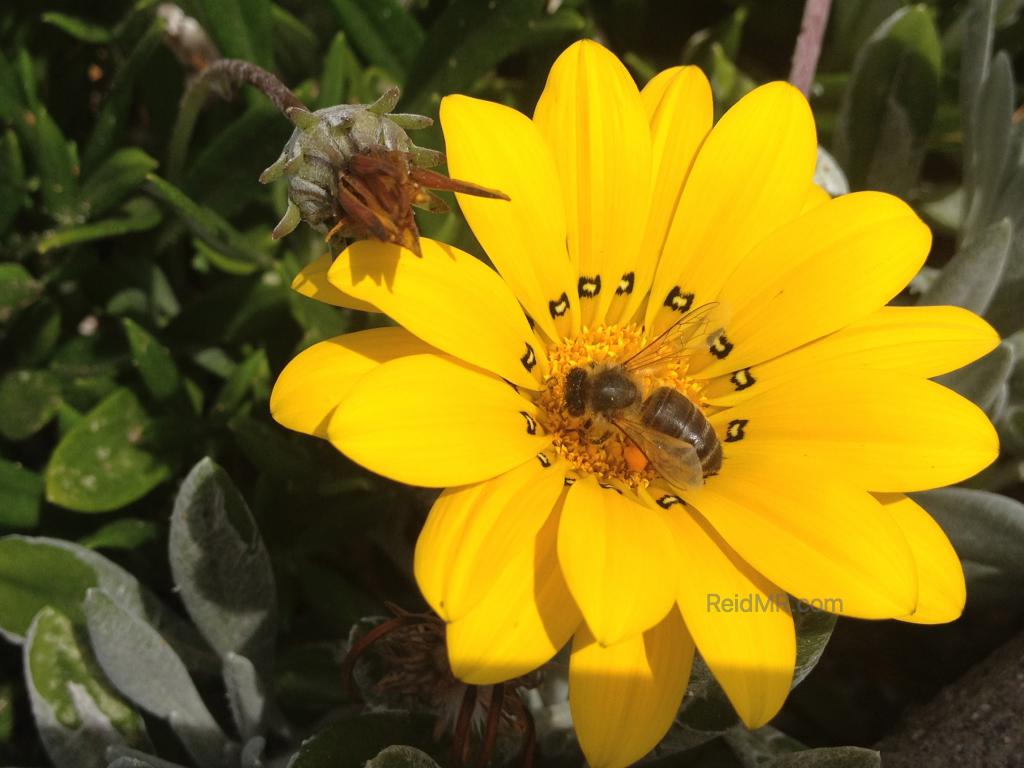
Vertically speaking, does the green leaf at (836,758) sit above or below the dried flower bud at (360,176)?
below

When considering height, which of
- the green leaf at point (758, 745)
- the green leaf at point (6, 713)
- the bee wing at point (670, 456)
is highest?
the bee wing at point (670, 456)

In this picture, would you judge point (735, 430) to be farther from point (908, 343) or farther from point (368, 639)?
point (368, 639)

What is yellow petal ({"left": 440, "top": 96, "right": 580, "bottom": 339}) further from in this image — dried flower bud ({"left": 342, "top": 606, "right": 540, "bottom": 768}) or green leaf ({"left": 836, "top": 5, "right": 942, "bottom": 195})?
green leaf ({"left": 836, "top": 5, "right": 942, "bottom": 195})

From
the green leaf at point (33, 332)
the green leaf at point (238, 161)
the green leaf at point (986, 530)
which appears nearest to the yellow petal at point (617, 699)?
the green leaf at point (986, 530)

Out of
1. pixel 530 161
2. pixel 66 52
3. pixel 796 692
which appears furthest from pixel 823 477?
pixel 66 52

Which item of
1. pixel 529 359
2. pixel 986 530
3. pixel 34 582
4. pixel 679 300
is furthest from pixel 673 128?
pixel 34 582

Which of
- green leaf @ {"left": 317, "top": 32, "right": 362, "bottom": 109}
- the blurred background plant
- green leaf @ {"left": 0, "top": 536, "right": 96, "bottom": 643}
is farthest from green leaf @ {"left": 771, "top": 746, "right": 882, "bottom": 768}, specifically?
green leaf @ {"left": 317, "top": 32, "right": 362, "bottom": 109}

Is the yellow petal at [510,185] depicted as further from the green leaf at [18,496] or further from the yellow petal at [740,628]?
the green leaf at [18,496]
